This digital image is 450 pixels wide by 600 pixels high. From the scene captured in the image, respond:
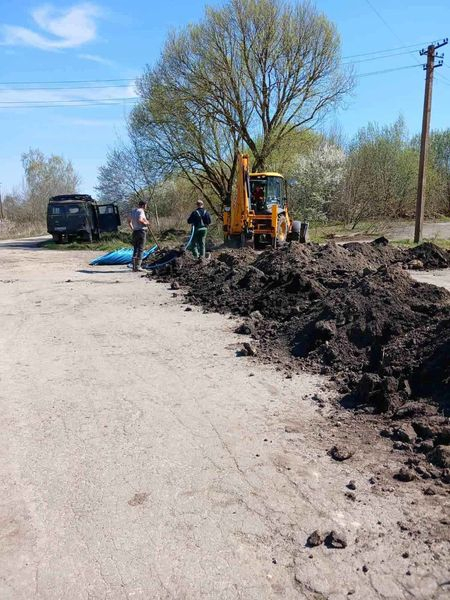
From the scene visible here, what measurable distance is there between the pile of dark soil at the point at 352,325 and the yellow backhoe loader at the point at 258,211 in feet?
24.7

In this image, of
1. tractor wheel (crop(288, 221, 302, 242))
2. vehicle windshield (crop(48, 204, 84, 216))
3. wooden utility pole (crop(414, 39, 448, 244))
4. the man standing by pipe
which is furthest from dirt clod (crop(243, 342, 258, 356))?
vehicle windshield (crop(48, 204, 84, 216))

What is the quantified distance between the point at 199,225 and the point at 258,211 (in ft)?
15.4

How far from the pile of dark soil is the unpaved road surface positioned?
1.58 ft

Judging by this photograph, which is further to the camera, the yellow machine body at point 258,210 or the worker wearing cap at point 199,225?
the yellow machine body at point 258,210

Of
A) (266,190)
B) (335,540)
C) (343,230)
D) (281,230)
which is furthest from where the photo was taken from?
(343,230)

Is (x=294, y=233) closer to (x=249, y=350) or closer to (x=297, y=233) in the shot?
(x=297, y=233)

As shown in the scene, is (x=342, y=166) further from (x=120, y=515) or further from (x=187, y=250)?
(x=120, y=515)

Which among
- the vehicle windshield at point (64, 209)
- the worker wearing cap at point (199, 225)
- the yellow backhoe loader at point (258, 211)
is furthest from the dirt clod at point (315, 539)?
the vehicle windshield at point (64, 209)

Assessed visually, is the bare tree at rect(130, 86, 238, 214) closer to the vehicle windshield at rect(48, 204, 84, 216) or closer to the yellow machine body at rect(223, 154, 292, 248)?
the vehicle windshield at rect(48, 204, 84, 216)

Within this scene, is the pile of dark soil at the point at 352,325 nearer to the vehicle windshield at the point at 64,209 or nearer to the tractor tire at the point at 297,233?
the tractor tire at the point at 297,233

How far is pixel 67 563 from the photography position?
3084 millimetres

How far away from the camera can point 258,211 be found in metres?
20.6

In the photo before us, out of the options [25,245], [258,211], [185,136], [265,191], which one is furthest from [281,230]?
[25,245]

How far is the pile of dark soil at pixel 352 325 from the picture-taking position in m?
5.23
